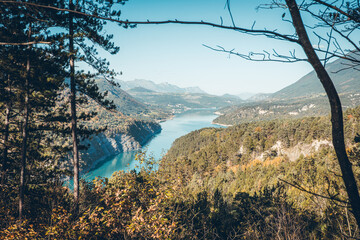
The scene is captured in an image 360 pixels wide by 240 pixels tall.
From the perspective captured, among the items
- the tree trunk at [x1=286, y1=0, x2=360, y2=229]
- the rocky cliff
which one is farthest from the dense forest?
the rocky cliff

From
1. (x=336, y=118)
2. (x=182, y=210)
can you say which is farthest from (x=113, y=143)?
(x=336, y=118)

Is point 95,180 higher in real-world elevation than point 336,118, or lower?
lower

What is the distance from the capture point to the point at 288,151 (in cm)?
4966

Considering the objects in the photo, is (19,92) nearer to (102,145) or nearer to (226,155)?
(226,155)

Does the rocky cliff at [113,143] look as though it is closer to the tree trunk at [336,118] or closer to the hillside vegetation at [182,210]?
the hillside vegetation at [182,210]

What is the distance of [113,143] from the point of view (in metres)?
118

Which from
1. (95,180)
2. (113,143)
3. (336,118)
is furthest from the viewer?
(113,143)

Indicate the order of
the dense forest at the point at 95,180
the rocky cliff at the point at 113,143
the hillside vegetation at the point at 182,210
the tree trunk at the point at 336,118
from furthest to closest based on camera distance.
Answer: the rocky cliff at the point at 113,143 < the hillside vegetation at the point at 182,210 < the dense forest at the point at 95,180 < the tree trunk at the point at 336,118

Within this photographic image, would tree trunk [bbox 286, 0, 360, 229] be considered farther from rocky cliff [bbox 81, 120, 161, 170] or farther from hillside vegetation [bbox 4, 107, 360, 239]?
rocky cliff [bbox 81, 120, 161, 170]

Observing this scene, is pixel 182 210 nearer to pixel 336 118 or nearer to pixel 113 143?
pixel 336 118

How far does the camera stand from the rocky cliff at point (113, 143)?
95469 mm

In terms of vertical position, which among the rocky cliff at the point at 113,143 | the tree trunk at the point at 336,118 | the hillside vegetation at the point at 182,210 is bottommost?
the rocky cliff at the point at 113,143

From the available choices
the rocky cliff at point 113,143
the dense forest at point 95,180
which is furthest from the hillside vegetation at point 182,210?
the rocky cliff at point 113,143

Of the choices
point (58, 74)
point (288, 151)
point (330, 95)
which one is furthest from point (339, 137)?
point (288, 151)
